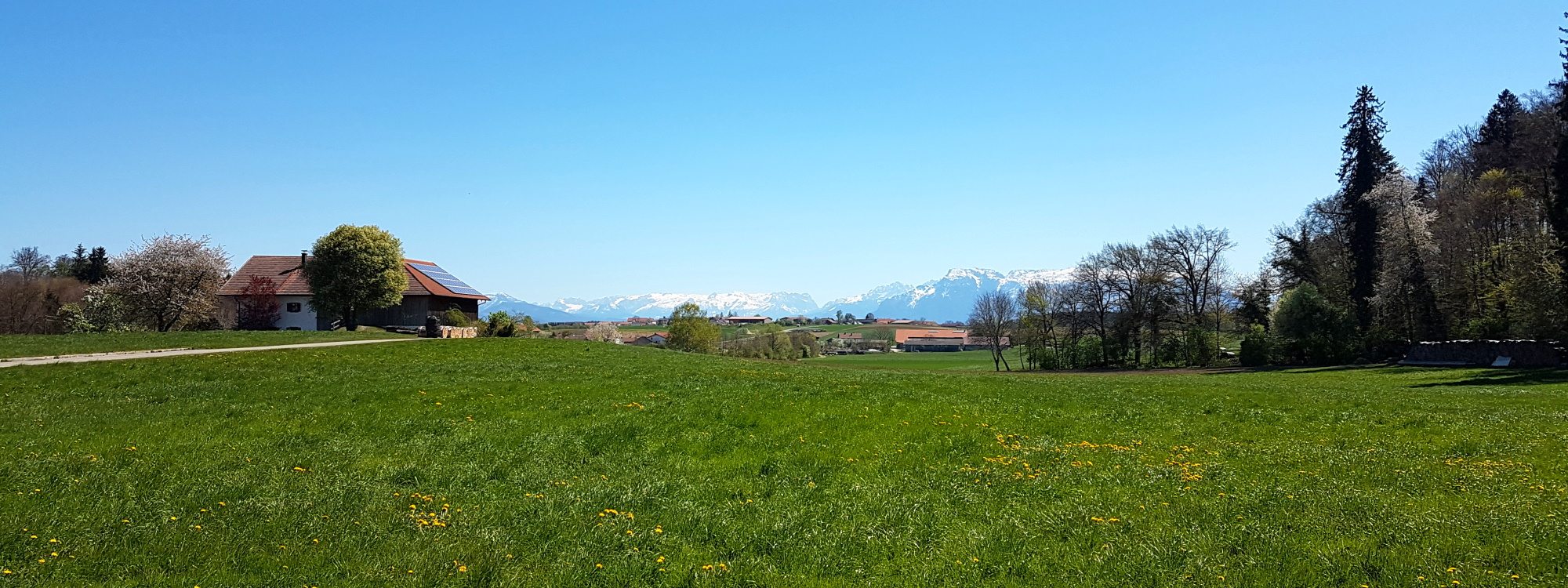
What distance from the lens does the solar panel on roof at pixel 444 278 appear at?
239 feet

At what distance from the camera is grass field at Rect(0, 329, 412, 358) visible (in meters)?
28.1

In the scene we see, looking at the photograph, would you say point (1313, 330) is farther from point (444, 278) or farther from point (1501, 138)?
point (444, 278)

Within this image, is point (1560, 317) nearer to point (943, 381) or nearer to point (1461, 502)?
point (943, 381)

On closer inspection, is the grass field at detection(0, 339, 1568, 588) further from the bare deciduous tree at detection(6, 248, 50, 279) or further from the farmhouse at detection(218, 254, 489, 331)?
the bare deciduous tree at detection(6, 248, 50, 279)

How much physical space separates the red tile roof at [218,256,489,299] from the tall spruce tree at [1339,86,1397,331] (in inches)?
2892

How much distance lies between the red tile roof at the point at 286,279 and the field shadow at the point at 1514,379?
67471mm

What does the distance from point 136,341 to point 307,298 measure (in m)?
35.1

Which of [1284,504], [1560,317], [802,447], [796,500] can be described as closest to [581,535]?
[796,500]

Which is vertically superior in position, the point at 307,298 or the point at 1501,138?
the point at 1501,138

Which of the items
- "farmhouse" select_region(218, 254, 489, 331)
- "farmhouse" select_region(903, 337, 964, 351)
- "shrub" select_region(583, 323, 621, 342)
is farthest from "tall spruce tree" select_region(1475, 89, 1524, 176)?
"farmhouse" select_region(903, 337, 964, 351)

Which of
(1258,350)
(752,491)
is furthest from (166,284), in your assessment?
(1258,350)

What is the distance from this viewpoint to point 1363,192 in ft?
184

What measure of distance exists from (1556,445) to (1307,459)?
410 centimetres

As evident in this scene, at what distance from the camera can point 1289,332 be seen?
53.9 m
